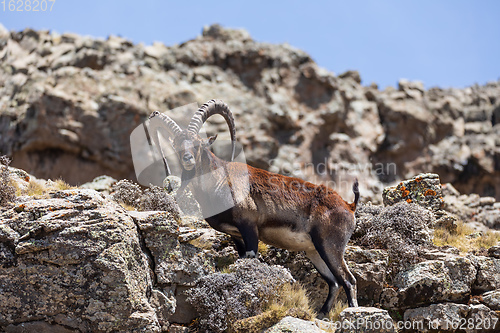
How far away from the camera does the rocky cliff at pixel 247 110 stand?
2609 cm

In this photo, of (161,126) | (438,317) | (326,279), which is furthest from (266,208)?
(438,317)

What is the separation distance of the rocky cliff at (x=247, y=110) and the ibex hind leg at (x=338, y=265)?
18.9 meters

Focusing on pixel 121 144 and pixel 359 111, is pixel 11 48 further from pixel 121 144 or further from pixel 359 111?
pixel 359 111

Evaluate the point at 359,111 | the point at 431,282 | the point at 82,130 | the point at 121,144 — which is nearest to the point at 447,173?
the point at 359,111

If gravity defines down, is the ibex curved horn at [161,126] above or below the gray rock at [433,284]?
above

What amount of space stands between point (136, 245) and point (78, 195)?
1220 millimetres

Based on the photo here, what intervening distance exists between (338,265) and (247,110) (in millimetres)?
22178

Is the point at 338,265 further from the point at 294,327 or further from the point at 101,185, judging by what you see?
the point at 101,185

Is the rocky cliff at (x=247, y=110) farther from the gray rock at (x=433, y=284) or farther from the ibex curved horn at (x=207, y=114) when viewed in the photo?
the gray rock at (x=433, y=284)

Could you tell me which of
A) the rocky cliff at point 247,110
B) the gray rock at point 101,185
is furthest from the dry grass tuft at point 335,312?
the rocky cliff at point 247,110

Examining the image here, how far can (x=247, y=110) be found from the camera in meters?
30.3

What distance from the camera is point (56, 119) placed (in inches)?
1019

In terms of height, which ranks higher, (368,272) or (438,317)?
(368,272)

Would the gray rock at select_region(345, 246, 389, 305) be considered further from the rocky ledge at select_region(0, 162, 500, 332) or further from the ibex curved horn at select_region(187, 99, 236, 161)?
the ibex curved horn at select_region(187, 99, 236, 161)
